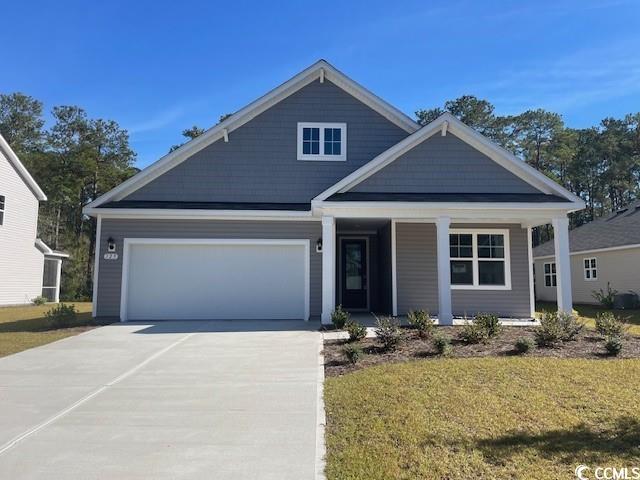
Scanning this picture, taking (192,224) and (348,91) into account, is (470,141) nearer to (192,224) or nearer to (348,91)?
(348,91)

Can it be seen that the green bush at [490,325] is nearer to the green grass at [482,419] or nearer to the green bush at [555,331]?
the green bush at [555,331]

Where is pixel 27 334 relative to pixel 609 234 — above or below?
below

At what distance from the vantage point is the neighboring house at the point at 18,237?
71.5ft

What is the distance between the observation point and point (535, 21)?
11148 millimetres

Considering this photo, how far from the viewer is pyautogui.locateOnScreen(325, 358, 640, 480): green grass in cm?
387

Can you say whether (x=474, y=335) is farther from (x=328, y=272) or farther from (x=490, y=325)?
(x=328, y=272)

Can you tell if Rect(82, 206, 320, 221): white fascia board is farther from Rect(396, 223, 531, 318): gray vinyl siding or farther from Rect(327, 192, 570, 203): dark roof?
Rect(396, 223, 531, 318): gray vinyl siding

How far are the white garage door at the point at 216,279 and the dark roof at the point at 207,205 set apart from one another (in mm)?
935

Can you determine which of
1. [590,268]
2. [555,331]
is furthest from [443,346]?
[590,268]

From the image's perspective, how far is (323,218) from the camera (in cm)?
1138

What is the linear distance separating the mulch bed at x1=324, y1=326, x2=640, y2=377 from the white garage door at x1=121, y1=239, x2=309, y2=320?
4.28m

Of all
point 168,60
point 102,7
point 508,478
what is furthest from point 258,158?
point 508,478

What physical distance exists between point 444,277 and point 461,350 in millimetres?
3365

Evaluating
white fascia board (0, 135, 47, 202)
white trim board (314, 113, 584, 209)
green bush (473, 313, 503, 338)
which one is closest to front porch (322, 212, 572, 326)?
white trim board (314, 113, 584, 209)
